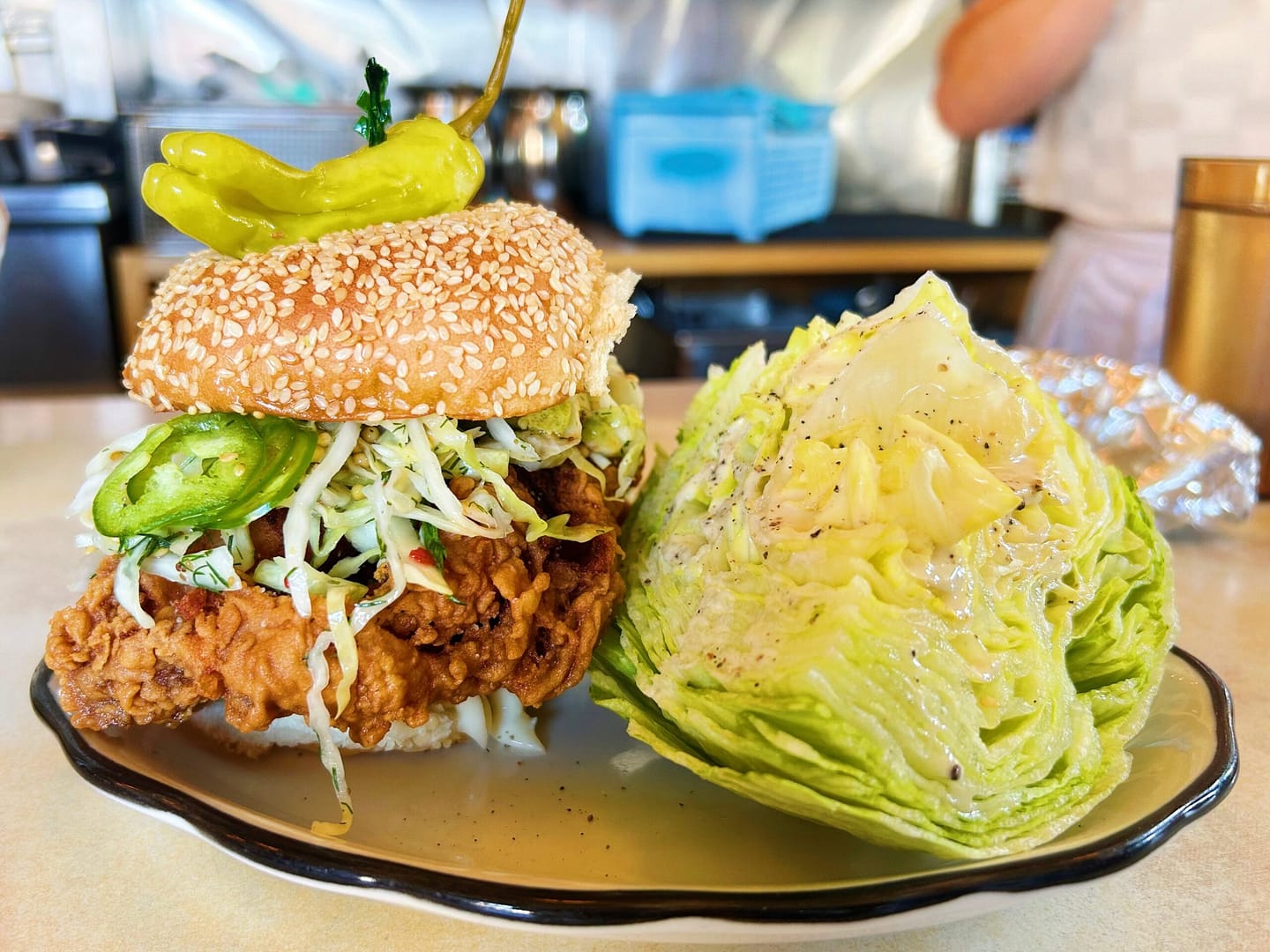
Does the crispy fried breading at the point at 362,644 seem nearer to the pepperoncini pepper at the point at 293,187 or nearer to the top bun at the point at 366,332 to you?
the top bun at the point at 366,332

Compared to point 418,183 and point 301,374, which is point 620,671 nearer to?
point 301,374

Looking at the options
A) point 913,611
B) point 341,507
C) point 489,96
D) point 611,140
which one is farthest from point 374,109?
point 611,140

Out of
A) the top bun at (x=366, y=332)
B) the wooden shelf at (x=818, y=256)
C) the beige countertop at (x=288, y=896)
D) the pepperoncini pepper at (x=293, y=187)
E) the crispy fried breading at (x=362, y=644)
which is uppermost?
the pepperoncini pepper at (x=293, y=187)

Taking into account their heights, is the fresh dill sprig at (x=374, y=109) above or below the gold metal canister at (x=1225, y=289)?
above

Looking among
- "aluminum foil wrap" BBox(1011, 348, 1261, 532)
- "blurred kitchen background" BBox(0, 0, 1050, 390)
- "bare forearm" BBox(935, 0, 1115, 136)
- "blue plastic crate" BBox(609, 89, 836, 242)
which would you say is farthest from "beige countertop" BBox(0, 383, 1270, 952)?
"blue plastic crate" BBox(609, 89, 836, 242)

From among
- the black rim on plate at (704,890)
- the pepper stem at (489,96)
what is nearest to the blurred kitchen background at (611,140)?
the pepper stem at (489,96)

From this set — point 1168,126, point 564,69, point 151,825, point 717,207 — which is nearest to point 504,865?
point 151,825

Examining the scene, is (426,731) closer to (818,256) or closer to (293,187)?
(293,187)

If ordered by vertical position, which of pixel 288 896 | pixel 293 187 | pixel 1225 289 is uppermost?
pixel 293 187
